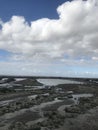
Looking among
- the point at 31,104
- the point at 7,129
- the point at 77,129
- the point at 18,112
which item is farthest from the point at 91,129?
the point at 31,104

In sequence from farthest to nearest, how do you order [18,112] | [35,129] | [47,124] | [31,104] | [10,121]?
1. [31,104]
2. [18,112]
3. [10,121]
4. [47,124]
5. [35,129]

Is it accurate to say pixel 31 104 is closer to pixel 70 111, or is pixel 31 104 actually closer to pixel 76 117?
pixel 70 111

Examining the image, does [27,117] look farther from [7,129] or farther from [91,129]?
[91,129]

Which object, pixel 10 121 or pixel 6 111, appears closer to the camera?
pixel 10 121

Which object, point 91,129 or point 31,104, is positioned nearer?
point 91,129

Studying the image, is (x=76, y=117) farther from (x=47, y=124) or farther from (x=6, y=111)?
(x=6, y=111)

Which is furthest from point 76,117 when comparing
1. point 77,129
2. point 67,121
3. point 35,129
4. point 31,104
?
point 31,104

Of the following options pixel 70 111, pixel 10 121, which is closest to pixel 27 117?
pixel 10 121

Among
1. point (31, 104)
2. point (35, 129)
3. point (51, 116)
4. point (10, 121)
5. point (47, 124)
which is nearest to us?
point (35, 129)

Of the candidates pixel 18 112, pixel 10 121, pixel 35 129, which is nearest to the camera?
pixel 35 129
